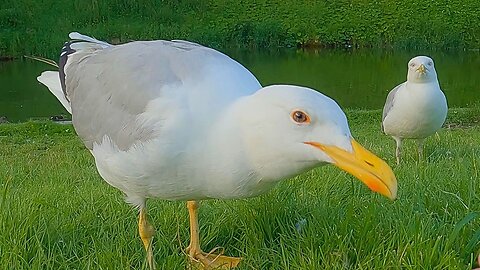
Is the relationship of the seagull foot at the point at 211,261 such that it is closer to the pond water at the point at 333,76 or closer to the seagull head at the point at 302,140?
the seagull head at the point at 302,140

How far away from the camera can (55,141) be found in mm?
13672

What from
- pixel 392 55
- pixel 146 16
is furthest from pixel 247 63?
pixel 146 16

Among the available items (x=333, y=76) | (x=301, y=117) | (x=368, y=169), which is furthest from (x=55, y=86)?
(x=333, y=76)

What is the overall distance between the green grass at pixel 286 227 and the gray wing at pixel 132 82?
495mm

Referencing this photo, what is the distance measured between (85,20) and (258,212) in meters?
41.5

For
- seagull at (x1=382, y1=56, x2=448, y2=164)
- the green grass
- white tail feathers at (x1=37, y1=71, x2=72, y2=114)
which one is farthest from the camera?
seagull at (x1=382, y1=56, x2=448, y2=164)

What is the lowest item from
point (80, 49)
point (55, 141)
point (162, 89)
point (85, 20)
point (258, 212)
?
point (85, 20)

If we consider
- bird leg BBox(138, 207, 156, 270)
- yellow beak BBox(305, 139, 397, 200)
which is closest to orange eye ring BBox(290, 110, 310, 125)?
yellow beak BBox(305, 139, 397, 200)

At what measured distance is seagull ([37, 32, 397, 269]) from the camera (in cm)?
254

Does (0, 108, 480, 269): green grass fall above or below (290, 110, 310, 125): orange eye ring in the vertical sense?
below

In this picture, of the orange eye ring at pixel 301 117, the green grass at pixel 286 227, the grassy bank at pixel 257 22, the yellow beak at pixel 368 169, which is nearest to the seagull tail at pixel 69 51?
the green grass at pixel 286 227

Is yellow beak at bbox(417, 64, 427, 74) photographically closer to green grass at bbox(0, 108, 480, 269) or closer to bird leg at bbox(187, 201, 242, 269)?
green grass at bbox(0, 108, 480, 269)

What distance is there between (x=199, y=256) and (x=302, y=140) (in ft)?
3.82

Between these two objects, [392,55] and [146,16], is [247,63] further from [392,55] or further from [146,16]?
[146,16]
